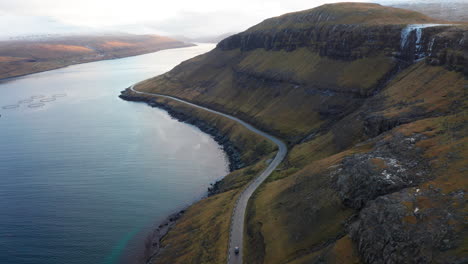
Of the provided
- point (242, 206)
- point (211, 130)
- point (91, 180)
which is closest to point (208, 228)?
point (242, 206)

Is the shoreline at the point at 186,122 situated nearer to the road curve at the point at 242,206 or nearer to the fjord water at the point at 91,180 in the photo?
the fjord water at the point at 91,180

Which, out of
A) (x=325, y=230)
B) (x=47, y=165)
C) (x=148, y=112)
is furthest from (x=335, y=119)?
(x=148, y=112)

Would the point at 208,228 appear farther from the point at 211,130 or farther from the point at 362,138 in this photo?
the point at 211,130

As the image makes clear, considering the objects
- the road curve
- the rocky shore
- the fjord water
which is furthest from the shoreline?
the road curve

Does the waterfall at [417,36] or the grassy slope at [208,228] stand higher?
the waterfall at [417,36]

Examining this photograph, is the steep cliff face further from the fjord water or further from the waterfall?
the fjord water

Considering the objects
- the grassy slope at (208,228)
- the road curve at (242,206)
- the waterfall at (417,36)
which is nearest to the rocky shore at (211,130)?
the grassy slope at (208,228)
